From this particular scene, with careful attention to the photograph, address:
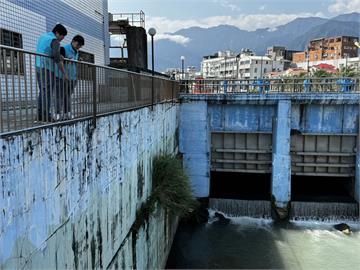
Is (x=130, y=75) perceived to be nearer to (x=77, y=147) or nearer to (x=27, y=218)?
(x=77, y=147)

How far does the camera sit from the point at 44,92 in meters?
4.13

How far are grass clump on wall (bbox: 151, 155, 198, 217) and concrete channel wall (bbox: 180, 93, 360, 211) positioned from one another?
6.63m

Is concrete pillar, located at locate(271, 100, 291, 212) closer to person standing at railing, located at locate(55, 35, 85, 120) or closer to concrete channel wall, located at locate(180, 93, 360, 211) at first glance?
concrete channel wall, located at locate(180, 93, 360, 211)

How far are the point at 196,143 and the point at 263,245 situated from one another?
218 inches

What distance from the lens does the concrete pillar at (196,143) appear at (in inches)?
641

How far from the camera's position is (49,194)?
383 cm

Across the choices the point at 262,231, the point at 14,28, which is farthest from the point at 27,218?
the point at 262,231

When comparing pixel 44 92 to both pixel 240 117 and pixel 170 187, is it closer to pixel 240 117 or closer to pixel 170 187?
pixel 170 187

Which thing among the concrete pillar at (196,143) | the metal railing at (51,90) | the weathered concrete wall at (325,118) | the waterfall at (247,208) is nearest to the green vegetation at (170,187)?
the metal railing at (51,90)

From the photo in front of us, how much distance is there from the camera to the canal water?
1200 cm

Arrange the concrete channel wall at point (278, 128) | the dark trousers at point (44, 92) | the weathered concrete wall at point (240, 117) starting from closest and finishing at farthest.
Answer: the dark trousers at point (44, 92) < the concrete channel wall at point (278, 128) < the weathered concrete wall at point (240, 117)

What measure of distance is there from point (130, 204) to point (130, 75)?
2.80 metres

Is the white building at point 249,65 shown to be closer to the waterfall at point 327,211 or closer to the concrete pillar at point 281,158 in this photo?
the concrete pillar at point 281,158

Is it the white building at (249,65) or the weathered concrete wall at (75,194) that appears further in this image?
the white building at (249,65)
